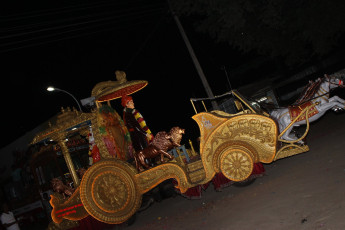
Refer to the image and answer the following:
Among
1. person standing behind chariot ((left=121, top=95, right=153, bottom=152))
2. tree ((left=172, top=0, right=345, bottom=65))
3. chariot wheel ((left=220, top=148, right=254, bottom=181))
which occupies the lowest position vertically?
chariot wheel ((left=220, top=148, right=254, bottom=181))

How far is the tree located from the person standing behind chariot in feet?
23.8

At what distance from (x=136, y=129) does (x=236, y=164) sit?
2569 mm

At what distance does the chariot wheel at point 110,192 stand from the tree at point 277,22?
8532 millimetres

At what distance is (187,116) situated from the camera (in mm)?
20953

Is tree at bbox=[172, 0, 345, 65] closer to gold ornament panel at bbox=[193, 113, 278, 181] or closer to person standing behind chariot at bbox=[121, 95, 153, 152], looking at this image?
gold ornament panel at bbox=[193, 113, 278, 181]

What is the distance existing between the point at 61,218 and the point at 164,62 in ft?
58.6

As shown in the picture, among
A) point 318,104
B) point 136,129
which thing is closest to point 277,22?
point 318,104

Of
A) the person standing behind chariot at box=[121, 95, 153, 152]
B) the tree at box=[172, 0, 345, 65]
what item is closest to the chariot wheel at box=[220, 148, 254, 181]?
the person standing behind chariot at box=[121, 95, 153, 152]

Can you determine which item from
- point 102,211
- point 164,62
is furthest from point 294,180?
point 164,62

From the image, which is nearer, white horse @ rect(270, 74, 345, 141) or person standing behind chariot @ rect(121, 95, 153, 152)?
white horse @ rect(270, 74, 345, 141)

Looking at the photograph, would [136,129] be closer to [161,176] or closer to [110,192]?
[161,176]

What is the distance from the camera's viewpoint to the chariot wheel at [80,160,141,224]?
577cm

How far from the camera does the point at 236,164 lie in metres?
5.65

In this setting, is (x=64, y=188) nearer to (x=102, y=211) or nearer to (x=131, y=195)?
(x=102, y=211)
